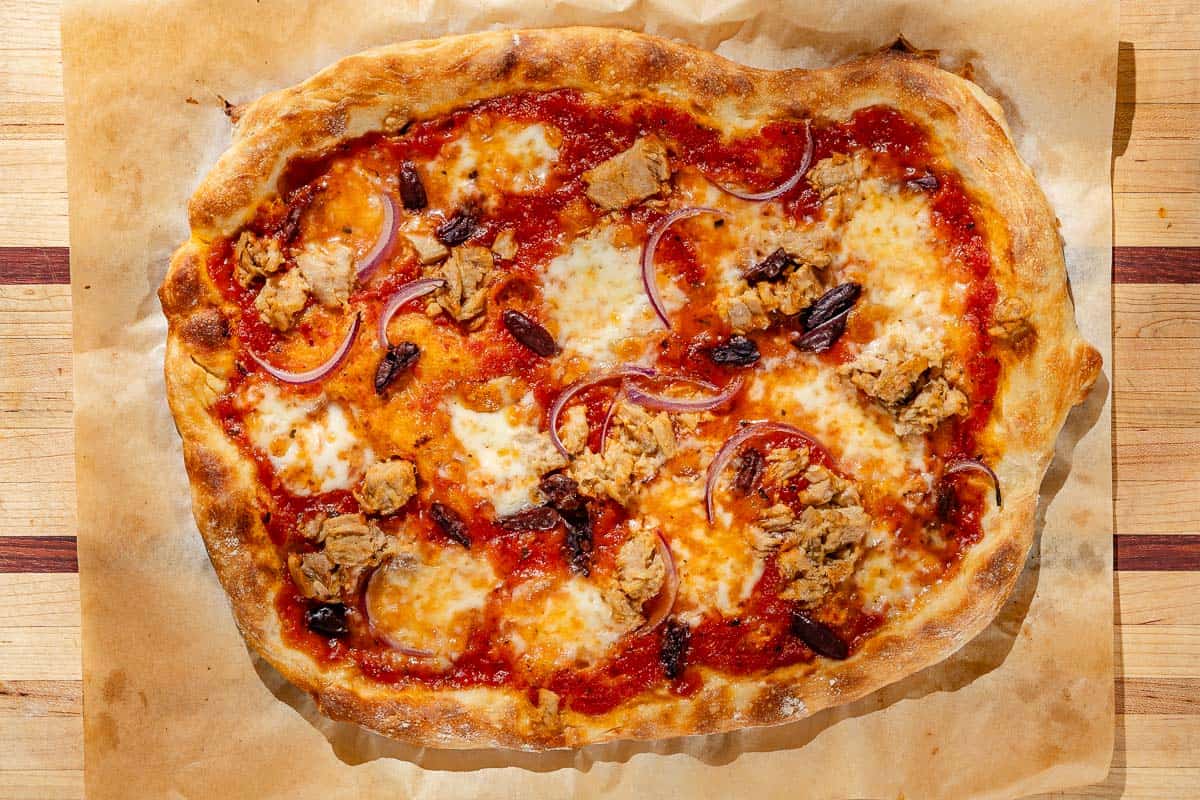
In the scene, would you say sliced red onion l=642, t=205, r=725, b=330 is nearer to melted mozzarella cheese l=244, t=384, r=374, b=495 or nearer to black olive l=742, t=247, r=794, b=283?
black olive l=742, t=247, r=794, b=283

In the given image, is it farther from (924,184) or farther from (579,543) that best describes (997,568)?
(579,543)

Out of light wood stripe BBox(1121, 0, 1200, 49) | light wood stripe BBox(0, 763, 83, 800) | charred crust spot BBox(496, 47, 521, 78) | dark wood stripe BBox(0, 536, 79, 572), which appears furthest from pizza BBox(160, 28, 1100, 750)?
light wood stripe BBox(0, 763, 83, 800)

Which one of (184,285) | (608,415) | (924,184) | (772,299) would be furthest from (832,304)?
(184,285)

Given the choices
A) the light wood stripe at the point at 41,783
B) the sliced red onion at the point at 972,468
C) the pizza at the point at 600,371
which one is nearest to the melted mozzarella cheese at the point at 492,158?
the pizza at the point at 600,371

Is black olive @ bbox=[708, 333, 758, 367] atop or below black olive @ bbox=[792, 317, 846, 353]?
below

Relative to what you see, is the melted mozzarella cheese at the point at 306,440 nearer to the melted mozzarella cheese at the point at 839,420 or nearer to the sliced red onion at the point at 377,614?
the sliced red onion at the point at 377,614
